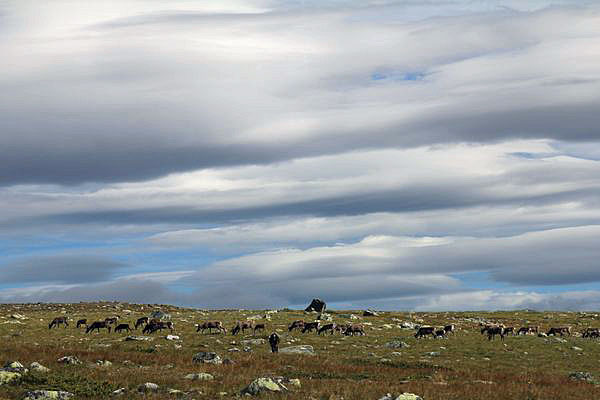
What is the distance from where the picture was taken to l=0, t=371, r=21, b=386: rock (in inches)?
1010

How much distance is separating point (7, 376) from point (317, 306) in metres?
67.3

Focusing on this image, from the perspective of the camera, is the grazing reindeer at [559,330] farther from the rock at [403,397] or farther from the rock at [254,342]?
the rock at [403,397]

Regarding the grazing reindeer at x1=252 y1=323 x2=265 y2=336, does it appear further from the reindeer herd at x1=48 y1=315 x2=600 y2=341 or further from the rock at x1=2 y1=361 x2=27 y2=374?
the rock at x1=2 y1=361 x2=27 y2=374

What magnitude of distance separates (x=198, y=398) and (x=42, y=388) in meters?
5.61

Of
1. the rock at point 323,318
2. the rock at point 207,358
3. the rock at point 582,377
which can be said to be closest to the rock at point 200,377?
the rock at point 207,358

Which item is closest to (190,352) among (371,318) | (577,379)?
(577,379)

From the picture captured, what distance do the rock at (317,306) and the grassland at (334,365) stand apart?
25.0m

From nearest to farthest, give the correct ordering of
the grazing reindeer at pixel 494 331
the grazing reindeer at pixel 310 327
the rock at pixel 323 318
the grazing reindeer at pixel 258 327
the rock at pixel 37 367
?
the rock at pixel 37 367
the grazing reindeer at pixel 494 331
the grazing reindeer at pixel 258 327
the grazing reindeer at pixel 310 327
the rock at pixel 323 318

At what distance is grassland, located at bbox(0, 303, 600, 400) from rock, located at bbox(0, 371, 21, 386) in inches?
15.1

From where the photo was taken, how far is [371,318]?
252 ft

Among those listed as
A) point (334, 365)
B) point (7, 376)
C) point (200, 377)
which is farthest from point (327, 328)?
point (7, 376)

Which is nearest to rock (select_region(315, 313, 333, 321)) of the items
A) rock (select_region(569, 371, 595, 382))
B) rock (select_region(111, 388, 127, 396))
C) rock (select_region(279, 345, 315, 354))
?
rock (select_region(279, 345, 315, 354))

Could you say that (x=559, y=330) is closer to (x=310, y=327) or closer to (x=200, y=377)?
(x=310, y=327)

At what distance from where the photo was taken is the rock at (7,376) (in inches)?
1010
